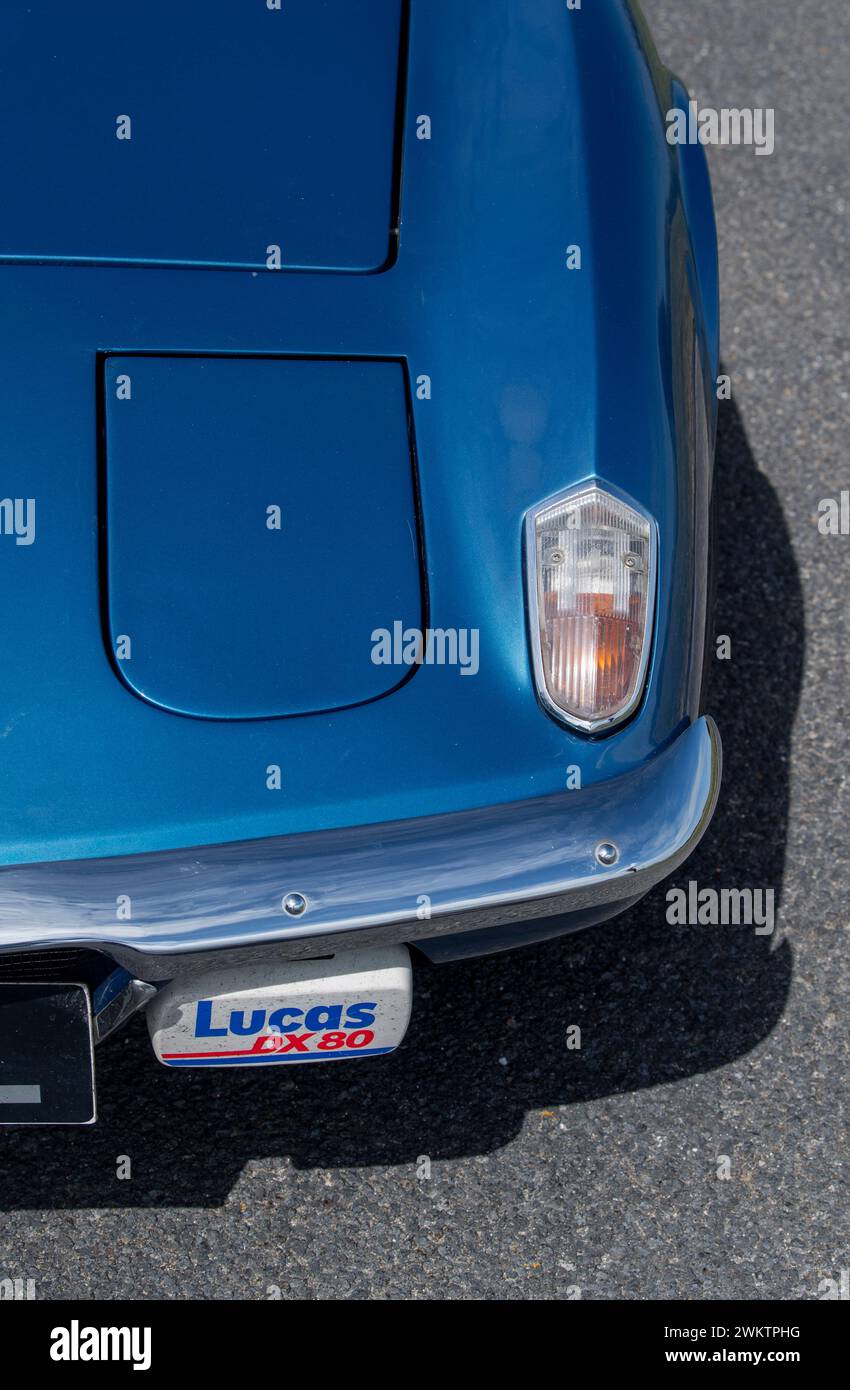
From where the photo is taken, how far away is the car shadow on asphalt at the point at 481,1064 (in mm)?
2164

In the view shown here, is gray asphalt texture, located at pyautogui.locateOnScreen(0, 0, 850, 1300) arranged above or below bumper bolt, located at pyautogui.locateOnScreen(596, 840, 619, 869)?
below

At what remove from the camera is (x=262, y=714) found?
1.71 metres

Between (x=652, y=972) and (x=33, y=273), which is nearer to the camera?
(x=33, y=273)

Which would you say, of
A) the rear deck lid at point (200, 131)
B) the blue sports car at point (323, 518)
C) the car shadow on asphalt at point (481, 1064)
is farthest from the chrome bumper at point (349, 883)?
the rear deck lid at point (200, 131)

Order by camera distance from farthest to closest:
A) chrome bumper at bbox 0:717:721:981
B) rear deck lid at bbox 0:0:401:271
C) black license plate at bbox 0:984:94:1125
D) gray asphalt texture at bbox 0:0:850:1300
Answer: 1. gray asphalt texture at bbox 0:0:850:1300
2. rear deck lid at bbox 0:0:401:271
3. black license plate at bbox 0:984:94:1125
4. chrome bumper at bbox 0:717:721:981

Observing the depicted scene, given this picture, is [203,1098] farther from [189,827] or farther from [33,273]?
[33,273]

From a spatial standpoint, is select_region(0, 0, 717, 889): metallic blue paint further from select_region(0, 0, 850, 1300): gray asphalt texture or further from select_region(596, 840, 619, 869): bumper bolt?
select_region(0, 0, 850, 1300): gray asphalt texture

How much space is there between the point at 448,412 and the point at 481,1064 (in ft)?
3.72

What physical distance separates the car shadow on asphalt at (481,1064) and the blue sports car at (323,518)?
43 centimetres

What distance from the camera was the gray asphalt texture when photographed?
211 centimetres

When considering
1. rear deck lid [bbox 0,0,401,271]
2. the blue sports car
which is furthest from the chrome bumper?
rear deck lid [bbox 0,0,401,271]

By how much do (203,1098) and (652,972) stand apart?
Result: 832 mm

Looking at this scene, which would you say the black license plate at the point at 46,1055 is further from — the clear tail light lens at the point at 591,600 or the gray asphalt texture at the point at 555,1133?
the clear tail light lens at the point at 591,600
